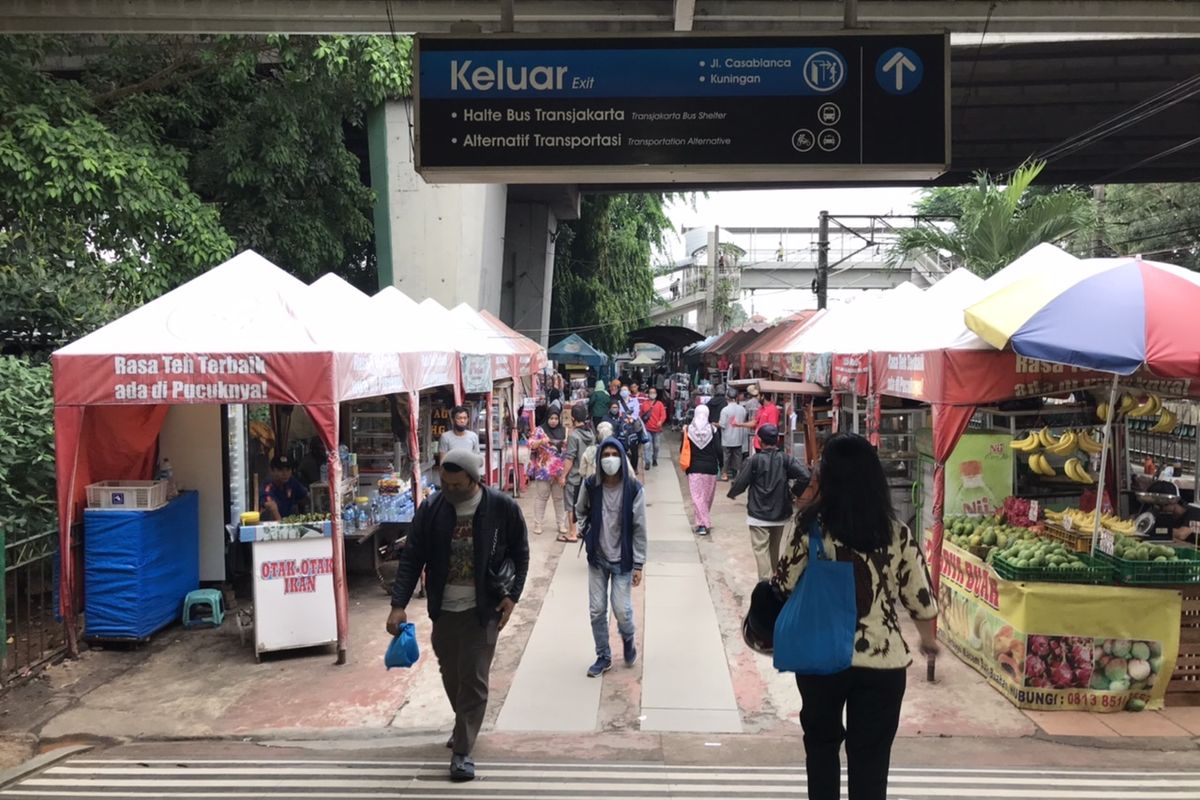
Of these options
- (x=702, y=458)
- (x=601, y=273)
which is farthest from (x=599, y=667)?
(x=601, y=273)

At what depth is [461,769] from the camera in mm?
4965

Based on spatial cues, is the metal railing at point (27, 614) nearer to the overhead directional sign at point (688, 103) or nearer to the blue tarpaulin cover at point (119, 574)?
the blue tarpaulin cover at point (119, 574)

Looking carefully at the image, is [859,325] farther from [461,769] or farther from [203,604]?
[461,769]

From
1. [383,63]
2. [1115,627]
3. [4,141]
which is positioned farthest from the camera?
[383,63]

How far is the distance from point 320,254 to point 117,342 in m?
12.0

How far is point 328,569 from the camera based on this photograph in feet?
24.4

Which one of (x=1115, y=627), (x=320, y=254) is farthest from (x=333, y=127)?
(x=1115, y=627)

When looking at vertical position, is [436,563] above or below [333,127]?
below

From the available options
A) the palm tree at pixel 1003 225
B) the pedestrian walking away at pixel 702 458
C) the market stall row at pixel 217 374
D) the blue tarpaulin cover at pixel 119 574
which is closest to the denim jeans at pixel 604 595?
the market stall row at pixel 217 374

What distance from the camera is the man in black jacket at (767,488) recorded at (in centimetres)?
844

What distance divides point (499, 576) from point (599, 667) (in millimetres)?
2227

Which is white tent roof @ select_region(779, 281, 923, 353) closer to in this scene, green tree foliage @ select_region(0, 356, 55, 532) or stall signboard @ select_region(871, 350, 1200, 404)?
stall signboard @ select_region(871, 350, 1200, 404)

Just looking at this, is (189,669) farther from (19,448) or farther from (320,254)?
(320,254)

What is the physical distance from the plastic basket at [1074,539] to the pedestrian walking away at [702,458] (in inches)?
193
